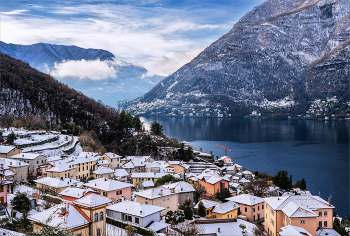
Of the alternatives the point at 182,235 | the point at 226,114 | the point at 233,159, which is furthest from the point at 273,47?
the point at 182,235

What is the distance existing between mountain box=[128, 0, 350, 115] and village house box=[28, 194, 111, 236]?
497 ft

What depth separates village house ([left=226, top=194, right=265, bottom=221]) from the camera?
72.5 feet

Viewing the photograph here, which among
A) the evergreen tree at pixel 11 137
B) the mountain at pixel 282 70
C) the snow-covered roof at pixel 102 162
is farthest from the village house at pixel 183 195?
the mountain at pixel 282 70

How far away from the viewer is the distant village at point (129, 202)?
32.1 ft

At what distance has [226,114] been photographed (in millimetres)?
152875

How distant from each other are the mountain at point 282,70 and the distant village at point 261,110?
1062mm

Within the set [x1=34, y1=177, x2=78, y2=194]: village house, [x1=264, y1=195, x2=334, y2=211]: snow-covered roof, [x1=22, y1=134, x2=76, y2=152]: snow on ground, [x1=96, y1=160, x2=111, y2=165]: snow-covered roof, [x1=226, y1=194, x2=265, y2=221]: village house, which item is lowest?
[x1=226, y1=194, x2=265, y2=221]: village house

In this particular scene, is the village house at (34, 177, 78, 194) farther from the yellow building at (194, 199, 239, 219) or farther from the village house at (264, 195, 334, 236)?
the village house at (264, 195, 334, 236)

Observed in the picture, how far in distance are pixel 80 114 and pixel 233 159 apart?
33.7 m

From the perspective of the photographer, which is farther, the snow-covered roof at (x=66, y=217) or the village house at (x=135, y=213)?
the village house at (x=135, y=213)

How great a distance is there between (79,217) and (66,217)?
52 cm

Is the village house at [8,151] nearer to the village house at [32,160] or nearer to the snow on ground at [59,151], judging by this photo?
the village house at [32,160]

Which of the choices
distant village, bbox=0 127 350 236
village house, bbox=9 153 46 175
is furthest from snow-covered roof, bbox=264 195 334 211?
village house, bbox=9 153 46 175

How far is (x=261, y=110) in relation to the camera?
518 ft
